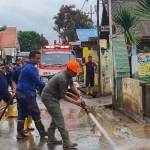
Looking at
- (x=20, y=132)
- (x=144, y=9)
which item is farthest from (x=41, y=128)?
(x=144, y=9)

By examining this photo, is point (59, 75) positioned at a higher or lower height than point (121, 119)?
higher

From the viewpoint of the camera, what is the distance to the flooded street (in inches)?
283

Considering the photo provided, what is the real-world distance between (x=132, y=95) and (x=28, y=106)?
3.95 metres

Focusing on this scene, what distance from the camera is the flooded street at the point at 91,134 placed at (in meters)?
7.18

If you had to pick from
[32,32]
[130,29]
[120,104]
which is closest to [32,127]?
[120,104]

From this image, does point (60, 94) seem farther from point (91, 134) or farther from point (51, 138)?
point (91, 134)

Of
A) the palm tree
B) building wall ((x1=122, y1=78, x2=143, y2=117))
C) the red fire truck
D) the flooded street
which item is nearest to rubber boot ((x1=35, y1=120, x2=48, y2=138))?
the flooded street

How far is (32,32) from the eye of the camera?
83500 mm

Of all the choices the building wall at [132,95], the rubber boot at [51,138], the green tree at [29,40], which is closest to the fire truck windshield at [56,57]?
the building wall at [132,95]

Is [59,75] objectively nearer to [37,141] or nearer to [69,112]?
[37,141]

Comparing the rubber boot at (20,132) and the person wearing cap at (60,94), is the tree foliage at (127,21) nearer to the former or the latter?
the rubber boot at (20,132)

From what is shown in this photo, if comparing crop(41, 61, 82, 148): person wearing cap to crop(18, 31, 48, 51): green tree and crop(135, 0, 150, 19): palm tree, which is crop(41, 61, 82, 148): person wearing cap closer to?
crop(135, 0, 150, 19): palm tree

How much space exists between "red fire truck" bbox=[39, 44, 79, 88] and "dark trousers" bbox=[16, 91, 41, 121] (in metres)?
8.41

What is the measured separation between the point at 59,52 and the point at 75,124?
7.91 m
